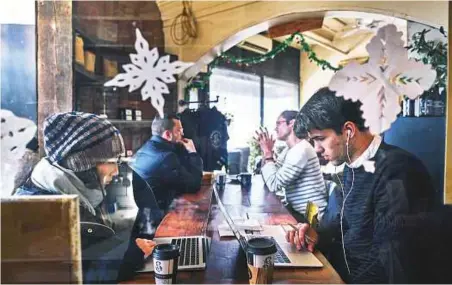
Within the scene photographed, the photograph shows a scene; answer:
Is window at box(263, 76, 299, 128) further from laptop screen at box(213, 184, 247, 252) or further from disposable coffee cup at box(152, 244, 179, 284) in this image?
disposable coffee cup at box(152, 244, 179, 284)

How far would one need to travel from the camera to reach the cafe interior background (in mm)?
1404

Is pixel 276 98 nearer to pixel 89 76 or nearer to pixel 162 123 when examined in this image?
pixel 162 123

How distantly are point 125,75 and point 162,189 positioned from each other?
18.1 inches

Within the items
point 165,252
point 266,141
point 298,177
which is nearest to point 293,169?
point 298,177

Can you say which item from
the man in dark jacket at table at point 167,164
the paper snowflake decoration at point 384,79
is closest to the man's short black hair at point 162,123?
the man in dark jacket at table at point 167,164

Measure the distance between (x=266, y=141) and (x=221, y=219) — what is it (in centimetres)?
35

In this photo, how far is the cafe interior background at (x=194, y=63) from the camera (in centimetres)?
140

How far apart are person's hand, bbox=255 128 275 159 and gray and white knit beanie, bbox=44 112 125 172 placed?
0.53m

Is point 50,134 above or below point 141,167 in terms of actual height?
above

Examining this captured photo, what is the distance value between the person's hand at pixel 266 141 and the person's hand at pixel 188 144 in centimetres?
25

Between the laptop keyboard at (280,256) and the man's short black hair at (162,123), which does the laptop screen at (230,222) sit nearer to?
the laptop keyboard at (280,256)

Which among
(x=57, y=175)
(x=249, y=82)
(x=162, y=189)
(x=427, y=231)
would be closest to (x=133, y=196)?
(x=162, y=189)

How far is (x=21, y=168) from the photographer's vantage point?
145cm

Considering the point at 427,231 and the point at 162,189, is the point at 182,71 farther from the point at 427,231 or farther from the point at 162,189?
the point at 427,231
